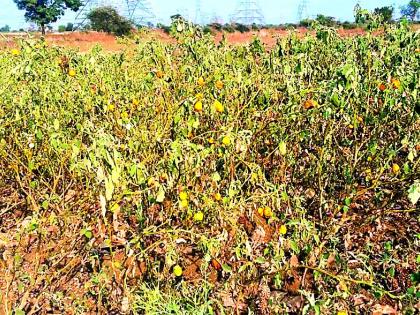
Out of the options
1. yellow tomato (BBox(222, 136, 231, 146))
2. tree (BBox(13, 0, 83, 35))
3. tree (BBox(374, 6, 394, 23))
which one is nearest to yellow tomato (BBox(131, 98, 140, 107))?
yellow tomato (BBox(222, 136, 231, 146))

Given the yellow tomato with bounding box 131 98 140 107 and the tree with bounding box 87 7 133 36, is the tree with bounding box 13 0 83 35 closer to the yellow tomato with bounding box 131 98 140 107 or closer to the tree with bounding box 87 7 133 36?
the tree with bounding box 87 7 133 36

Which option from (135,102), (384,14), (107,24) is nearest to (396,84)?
(135,102)

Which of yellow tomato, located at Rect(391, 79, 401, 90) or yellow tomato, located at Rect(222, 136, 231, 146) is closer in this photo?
yellow tomato, located at Rect(222, 136, 231, 146)

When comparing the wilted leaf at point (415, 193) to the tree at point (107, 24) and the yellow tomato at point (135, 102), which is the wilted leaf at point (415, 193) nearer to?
the yellow tomato at point (135, 102)

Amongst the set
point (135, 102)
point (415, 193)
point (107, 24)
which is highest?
point (107, 24)

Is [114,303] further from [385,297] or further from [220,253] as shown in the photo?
[385,297]

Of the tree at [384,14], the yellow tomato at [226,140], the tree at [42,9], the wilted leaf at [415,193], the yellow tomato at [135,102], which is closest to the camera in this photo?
the wilted leaf at [415,193]

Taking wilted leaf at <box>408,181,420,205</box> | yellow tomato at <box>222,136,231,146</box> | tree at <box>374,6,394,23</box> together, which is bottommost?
wilted leaf at <box>408,181,420,205</box>

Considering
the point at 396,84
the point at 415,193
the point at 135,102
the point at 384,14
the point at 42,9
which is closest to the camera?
the point at 415,193

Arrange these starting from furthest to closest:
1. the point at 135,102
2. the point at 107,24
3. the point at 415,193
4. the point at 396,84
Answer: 1. the point at 107,24
2. the point at 135,102
3. the point at 396,84
4. the point at 415,193

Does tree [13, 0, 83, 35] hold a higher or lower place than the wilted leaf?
higher

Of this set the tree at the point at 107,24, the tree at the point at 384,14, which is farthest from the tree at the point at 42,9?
the tree at the point at 384,14

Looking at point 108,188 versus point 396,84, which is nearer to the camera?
point 108,188

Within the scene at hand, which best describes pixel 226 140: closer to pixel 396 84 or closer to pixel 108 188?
pixel 108 188
